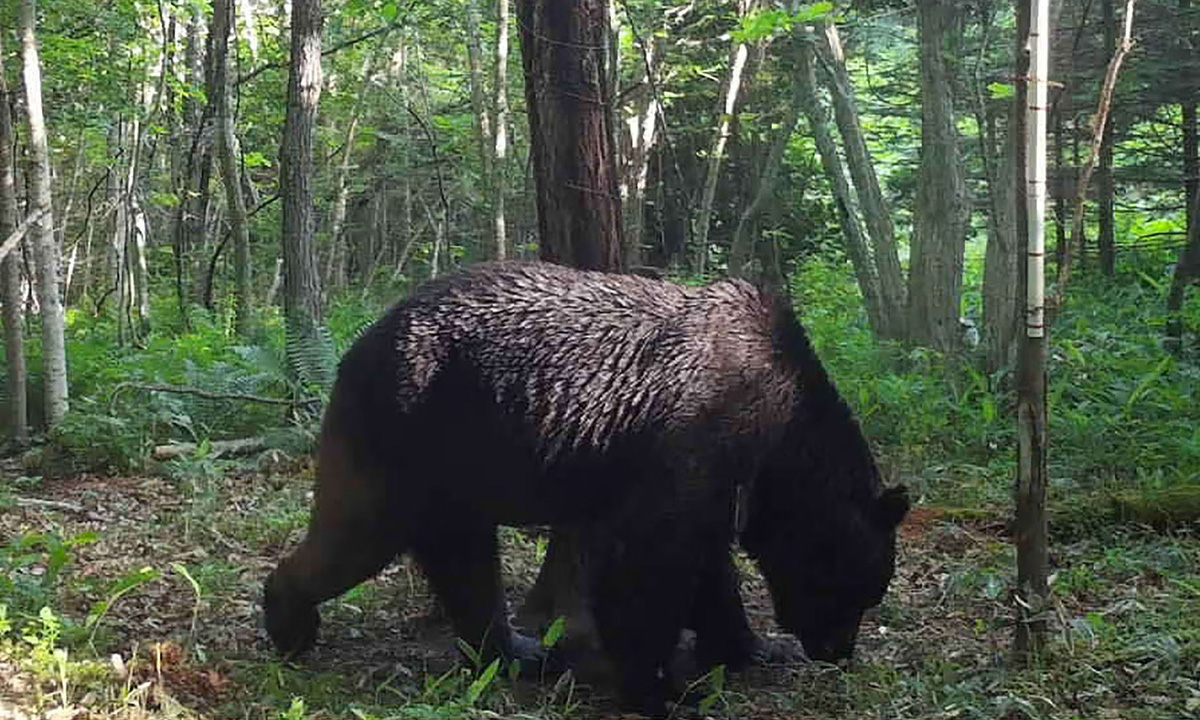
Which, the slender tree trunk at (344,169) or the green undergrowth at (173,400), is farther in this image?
the slender tree trunk at (344,169)

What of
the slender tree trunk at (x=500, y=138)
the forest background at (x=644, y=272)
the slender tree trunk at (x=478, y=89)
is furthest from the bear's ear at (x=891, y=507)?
the slender tree trunk at (x=478, y=89)

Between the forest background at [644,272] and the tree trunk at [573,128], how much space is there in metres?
0.02

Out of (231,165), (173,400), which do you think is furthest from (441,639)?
(231,165)

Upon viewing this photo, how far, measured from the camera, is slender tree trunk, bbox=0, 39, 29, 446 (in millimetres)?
8188

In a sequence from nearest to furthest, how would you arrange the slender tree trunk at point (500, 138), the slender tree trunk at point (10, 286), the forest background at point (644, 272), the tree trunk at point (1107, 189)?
the forest background at point (644, 272), the slender tree trunk at point (10, 286), the tree trunk at point (1107, 189), the slender tree trunk at point (500, 138)

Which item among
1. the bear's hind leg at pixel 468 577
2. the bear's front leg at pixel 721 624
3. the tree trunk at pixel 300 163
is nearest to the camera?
the bear's hind leg at pixel 468 577

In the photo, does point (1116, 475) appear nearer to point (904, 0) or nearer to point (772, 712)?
point (772, 712)

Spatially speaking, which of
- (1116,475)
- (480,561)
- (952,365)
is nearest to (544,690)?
(480,561)

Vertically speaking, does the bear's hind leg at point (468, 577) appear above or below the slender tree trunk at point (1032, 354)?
below

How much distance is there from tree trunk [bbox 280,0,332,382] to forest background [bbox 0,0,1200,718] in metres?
0.03

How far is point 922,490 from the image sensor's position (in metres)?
7.55

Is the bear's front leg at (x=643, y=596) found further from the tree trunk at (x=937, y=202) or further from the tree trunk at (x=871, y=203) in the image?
the tree trunk at (x=871, y=203)

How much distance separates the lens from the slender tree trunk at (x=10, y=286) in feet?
26.9

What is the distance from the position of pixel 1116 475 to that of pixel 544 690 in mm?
4264
